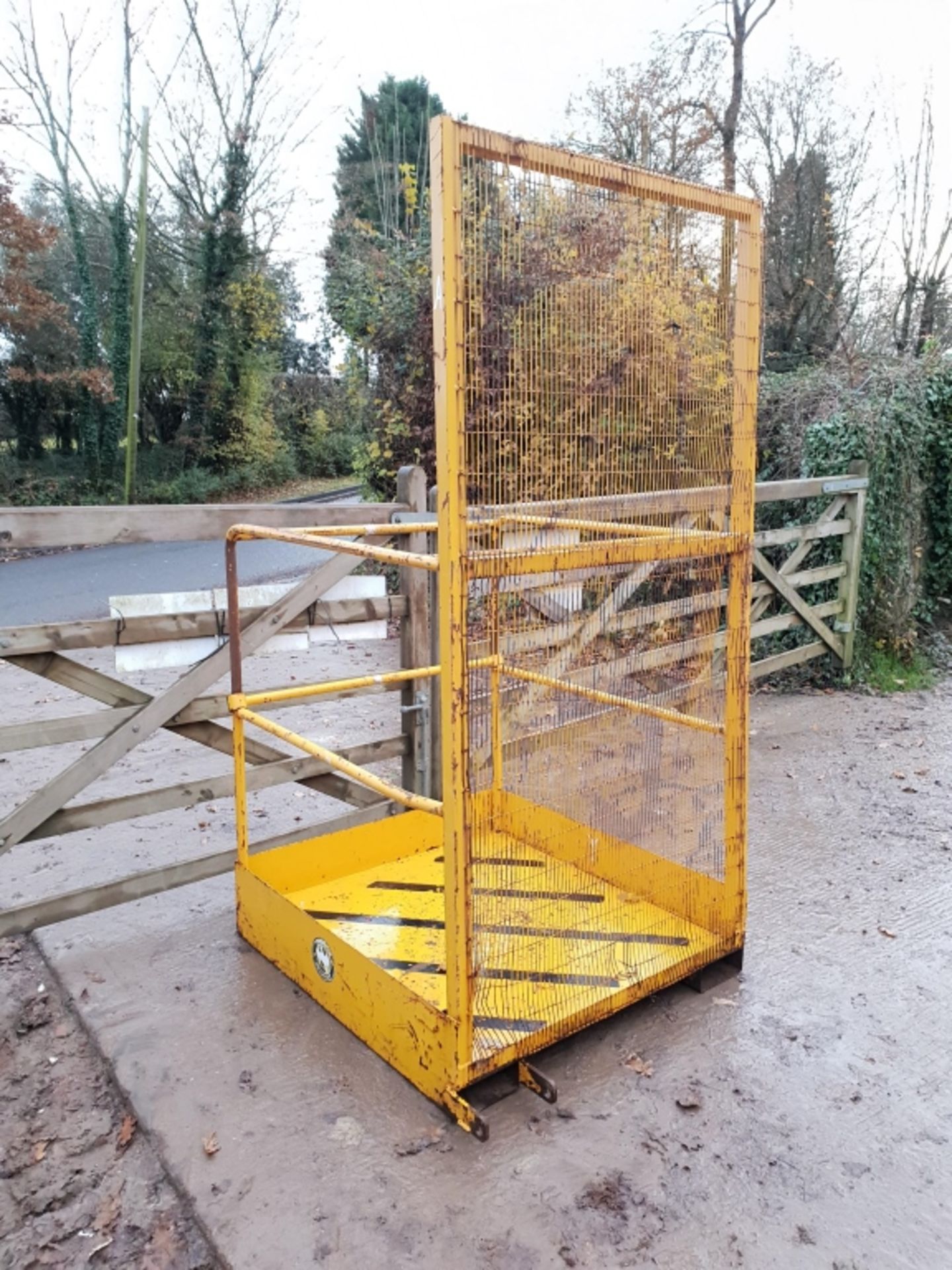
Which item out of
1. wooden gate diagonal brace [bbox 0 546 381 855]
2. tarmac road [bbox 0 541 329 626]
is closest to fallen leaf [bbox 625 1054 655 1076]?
wooden gate diagonal brace [bbox 0 546 381 855]

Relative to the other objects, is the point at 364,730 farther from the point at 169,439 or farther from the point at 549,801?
the point at 169,439

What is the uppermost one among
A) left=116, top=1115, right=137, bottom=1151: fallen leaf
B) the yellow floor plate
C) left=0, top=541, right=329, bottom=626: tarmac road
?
left=0, top=541, right=329, bottom=626: tarmac road

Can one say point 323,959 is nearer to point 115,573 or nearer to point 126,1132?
point 126,1132

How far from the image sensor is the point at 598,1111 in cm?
231

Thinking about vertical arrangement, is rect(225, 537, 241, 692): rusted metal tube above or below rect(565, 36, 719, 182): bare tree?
below

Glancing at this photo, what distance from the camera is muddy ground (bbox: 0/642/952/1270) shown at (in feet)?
6.36

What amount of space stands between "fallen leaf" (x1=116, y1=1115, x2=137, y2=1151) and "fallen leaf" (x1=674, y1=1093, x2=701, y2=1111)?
141 centimetres

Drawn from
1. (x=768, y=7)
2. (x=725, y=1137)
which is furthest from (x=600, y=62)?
(x=725, y=1137)

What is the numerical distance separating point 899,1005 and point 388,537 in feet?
8.28

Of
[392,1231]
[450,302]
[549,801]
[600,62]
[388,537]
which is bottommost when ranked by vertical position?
[392,1231]

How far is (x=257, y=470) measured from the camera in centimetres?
2089

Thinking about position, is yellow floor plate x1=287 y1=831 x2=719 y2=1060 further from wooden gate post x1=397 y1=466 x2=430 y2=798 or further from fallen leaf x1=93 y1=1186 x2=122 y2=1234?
fallen leaf x1=93 y1=1186 x2=122 y2=1234

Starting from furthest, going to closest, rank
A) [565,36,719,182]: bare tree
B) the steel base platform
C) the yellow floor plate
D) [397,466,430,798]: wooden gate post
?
[565,36,719,182]: bare tree < [397,466,430,798]: wooden gate post < the yellow floor plate < the steel base platform

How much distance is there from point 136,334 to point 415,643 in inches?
686
